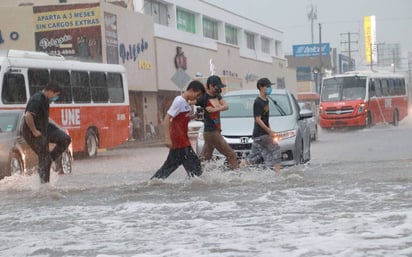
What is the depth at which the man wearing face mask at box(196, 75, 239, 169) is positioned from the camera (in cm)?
1058

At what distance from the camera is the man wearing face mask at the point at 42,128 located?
9953 millimetres

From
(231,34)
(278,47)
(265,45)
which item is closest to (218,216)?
(231,34)

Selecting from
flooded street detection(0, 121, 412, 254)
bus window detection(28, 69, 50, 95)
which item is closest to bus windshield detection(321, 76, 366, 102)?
bus window detection(28, 69, 50, 95)

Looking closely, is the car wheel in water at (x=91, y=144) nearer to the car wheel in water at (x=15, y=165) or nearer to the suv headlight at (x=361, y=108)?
the car wheel in water at (x=15, y=165)

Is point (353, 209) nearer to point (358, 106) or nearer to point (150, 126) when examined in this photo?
point (358, 106)

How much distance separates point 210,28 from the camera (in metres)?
58.4

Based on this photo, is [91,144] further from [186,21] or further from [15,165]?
[186,21]

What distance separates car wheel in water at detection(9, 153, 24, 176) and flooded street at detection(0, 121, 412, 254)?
1.63 m

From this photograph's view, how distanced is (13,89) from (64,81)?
2.47 metres

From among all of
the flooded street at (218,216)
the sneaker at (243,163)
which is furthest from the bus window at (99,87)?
the sneaker at (243,163)

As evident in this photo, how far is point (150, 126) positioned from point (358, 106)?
11451 millimetres

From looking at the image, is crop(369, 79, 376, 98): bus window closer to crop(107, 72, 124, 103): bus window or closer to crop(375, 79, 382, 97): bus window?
crop(375, 79, 382, 97): bus window

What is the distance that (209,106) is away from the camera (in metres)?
10.6

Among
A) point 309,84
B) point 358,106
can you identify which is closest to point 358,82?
point 358,106
